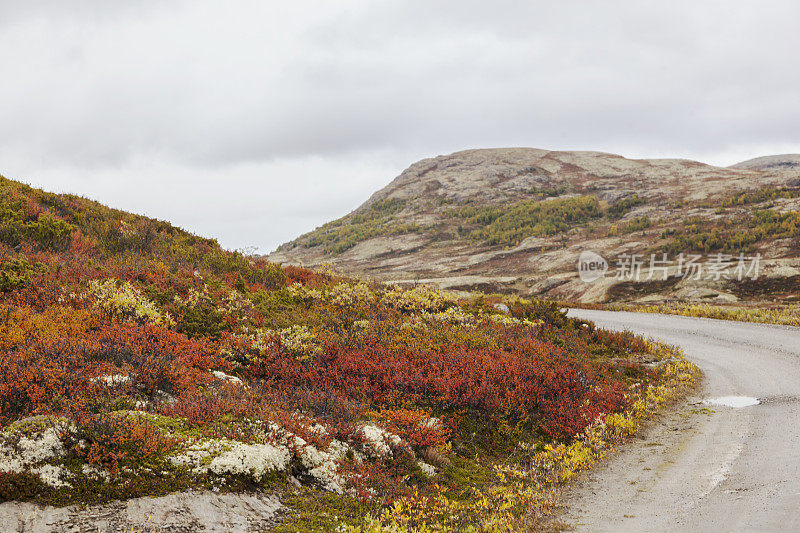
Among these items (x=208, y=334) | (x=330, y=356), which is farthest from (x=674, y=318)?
(x=208, y=334)

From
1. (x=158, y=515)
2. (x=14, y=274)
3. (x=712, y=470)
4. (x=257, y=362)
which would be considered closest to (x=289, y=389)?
(x=257, y=362)

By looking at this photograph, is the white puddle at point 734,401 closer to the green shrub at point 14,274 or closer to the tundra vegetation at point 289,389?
the tundra vegetation at point 289,389

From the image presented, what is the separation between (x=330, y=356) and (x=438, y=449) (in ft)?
10.9

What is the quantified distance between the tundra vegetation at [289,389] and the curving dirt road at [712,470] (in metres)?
0.54

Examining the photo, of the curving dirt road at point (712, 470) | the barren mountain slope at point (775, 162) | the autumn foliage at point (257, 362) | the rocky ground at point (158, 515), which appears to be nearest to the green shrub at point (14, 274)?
the autumn foliage at point (257, 362)

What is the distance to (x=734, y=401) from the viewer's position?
34.4 ft

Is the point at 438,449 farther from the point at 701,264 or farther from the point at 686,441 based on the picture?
the point at 701,264

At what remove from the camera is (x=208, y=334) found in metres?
9.96

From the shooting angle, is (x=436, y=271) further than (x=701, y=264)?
Yes

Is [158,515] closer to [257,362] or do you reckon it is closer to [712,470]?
[257,362]

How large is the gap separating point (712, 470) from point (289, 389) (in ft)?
22.5

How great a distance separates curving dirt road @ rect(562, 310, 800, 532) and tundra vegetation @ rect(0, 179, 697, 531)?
538 mm

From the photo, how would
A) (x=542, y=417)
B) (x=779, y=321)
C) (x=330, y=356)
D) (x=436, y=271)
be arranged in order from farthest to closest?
(x=436, y=271) → (x=779, y=321) → (x=330, y=356) → (x=542, y=417)

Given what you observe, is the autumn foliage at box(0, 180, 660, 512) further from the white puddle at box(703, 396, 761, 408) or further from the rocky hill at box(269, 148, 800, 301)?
the rocky hill at box(269, 148, 800, 301)
